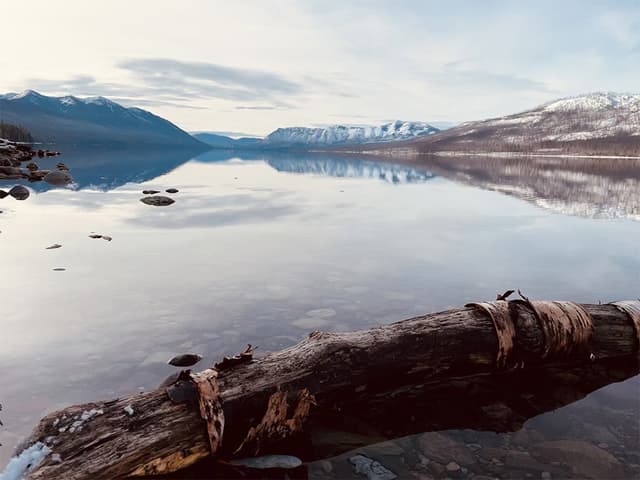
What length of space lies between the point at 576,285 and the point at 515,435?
7.23m

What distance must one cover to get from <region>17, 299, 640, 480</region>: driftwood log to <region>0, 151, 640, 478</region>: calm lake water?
29.0 inches

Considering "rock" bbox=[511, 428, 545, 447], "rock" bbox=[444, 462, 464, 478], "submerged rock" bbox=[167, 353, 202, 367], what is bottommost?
"rock" bbox=[444, 462, 464, 478]

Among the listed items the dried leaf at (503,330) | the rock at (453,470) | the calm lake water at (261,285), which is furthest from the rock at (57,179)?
the rock at (453,470)

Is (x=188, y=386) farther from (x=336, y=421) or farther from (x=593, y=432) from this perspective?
(x=593, y=432)

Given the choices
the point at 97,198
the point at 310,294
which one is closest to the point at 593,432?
the point at 310,294

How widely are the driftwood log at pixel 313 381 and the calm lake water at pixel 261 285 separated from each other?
0.74 meters

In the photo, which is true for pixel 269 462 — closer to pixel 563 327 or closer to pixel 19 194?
pixel 563 327

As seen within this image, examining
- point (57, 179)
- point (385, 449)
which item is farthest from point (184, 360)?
point (57, 179)

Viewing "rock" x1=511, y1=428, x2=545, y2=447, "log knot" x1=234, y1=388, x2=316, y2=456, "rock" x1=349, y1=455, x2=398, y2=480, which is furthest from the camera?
"rock" x1=511, y1=428, x2=545, y2=447

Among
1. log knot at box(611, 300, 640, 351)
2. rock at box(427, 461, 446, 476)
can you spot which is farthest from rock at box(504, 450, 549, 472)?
log knot at box(611, 300, 640, 351)

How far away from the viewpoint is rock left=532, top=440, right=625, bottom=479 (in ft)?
15.8

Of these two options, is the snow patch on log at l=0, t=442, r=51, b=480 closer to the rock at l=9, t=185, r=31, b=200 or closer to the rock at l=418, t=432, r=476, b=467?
the rock at l=418, t=432, r=476, b=467

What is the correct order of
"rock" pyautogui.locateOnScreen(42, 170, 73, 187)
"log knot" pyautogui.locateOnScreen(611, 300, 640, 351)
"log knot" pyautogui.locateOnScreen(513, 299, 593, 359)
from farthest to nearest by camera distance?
"rock" pyautogui.locateOnScreen(42, 170, 73, 187) → "log knot" pyautogui.locateOnScreen(611, 300, 640, 351) → "log knot" pyautogui.locateOnScreen(513, 299, 593, 359)

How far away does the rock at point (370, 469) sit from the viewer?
15.5 ft
